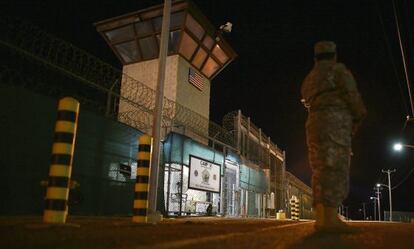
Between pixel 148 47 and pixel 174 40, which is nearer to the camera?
pixel 174 40

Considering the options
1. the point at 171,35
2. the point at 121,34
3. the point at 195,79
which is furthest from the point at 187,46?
the point at 121,34

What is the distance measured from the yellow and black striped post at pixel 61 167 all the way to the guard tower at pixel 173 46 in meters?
13.7

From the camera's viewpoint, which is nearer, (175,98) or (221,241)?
(221,241)

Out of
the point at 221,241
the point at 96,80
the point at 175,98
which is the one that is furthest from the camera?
the point at 175,98

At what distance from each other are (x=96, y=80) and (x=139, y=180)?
15.5ft

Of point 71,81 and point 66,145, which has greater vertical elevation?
point 71,81

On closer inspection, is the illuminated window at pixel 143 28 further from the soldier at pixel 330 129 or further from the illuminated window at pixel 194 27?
the soldier at pixel 330 129

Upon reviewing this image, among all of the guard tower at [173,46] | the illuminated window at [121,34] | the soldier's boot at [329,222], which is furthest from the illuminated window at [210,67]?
the soldier's boot at [329,222]

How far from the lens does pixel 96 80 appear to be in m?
9.94

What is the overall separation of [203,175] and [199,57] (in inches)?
258

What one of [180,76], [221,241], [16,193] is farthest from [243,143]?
[221,241]

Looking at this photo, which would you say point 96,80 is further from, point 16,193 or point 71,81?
point 16,193

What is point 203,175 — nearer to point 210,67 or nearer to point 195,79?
point 195,79

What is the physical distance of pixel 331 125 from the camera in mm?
3975
